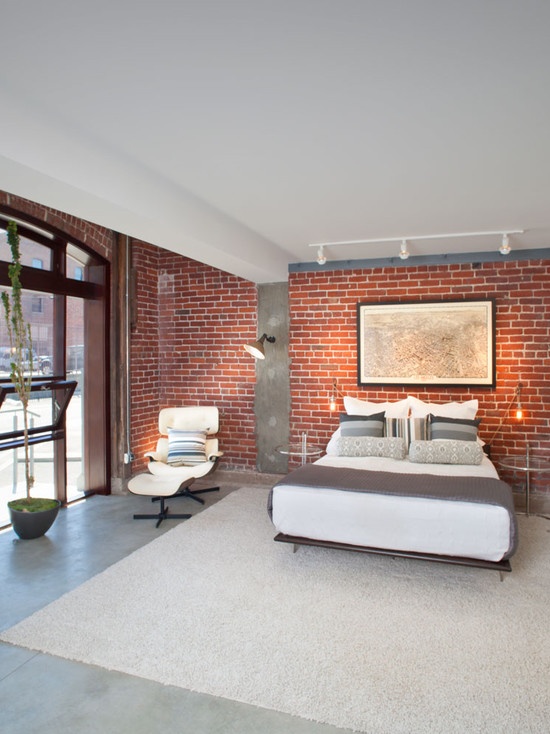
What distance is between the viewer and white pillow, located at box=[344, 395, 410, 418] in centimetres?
567

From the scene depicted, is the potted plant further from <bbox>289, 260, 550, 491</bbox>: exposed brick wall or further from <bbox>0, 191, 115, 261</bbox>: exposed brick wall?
<bbox>289, 260, 550, 491</bbox>: exposed brick wall

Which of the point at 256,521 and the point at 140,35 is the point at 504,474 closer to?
the point at 256,521

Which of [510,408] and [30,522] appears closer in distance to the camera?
[30,522]

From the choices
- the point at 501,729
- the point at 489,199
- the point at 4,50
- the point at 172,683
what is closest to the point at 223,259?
the point at 489,199

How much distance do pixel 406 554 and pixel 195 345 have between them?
4.07m

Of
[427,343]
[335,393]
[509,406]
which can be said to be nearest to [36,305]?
[335,393]

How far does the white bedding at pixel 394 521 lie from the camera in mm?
3566

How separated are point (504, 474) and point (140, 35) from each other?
5.38m

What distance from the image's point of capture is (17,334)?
4461mm

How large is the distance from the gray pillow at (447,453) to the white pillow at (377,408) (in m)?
0.75

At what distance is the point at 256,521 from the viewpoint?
5.07 metres

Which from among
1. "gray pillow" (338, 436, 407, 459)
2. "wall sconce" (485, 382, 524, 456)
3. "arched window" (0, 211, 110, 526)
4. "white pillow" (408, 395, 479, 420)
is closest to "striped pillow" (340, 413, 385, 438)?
"gray pillow" (338, 436, 407, 459)

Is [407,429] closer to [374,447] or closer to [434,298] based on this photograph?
[374,447]

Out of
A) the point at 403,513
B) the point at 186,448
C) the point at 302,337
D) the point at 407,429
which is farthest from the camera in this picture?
the point at 302,337
